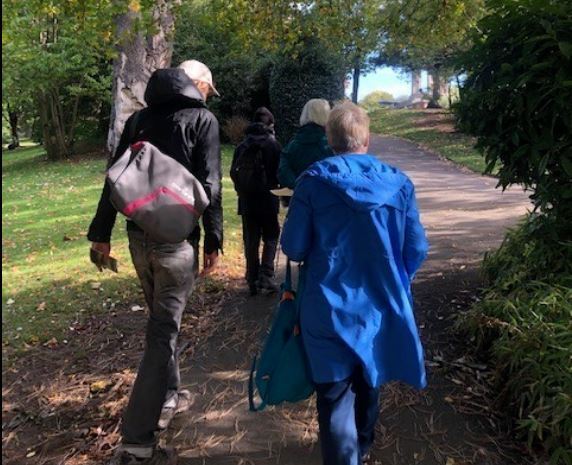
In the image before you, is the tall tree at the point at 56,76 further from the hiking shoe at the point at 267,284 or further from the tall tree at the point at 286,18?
the hiking shoe at the point at 267,284

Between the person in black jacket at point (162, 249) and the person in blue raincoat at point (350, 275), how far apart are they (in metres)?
0.71

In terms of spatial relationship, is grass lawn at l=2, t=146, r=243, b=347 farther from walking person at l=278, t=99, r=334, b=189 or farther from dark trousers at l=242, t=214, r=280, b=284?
walking person at l=278, t=99, r=334, b=189

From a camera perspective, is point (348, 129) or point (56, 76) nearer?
point (348, 129)

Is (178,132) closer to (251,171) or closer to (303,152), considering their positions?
(303,152)

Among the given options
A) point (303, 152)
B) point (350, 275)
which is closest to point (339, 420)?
point (350, 275)

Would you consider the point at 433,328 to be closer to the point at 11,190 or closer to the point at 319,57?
the point at 319,57

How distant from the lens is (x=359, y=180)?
2.48m

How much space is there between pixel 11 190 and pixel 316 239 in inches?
624

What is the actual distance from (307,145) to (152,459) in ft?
8.77

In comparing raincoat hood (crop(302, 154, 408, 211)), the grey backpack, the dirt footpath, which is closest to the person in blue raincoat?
raincoat hood (crop(302, 154, 408, 211))

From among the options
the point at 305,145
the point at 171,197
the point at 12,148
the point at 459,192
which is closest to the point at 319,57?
the point at 459,192

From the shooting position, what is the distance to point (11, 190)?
16.3m

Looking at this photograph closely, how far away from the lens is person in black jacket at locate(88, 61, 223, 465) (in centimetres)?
300

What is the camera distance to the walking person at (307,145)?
468 centimetres
